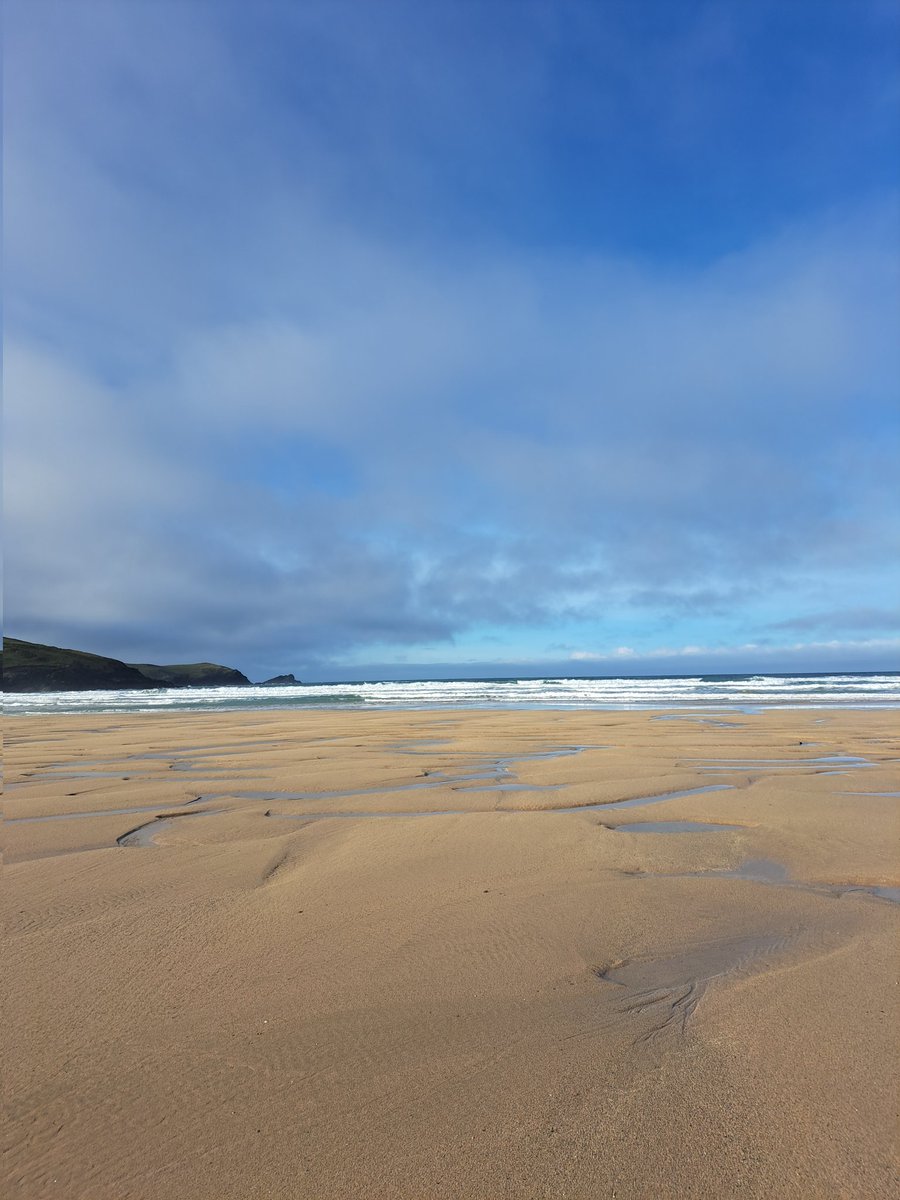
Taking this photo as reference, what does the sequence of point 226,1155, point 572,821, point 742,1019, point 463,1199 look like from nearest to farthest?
point 463,1199 → point 226,1155 → point 742,1019 → point 572,821

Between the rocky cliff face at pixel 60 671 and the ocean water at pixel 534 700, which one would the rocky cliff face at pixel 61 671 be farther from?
the ocean water at pixel 534 700

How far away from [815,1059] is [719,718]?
20475 millimetres

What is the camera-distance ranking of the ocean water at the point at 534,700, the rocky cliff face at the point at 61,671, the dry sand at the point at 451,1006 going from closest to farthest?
the dry sand at the point at 451,1006, the ocean water at the point at 534,700, the rocky cliff face at the point at 61,671

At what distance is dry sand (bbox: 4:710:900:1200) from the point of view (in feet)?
7.04

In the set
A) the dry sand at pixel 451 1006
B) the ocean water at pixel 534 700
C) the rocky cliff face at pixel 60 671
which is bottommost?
the dry sand at pixel 451 1006

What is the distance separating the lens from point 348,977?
3.32 metres

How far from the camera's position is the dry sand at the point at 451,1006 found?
7.04 ft

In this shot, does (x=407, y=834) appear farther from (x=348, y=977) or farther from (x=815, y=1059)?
(x=815, y=1059)

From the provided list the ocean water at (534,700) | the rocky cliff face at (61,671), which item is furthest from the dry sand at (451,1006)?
the rocky cliff face at (61,671)

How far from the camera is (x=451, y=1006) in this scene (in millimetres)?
3059

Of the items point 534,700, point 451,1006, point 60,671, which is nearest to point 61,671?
point 60,671

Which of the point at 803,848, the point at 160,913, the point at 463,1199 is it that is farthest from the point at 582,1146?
the point at 803,848

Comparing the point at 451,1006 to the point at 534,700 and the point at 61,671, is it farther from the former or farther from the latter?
the point at 61,671

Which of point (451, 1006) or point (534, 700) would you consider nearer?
point (451, 1006)
